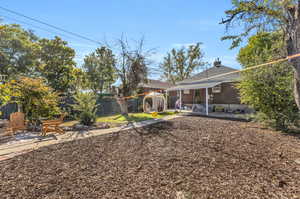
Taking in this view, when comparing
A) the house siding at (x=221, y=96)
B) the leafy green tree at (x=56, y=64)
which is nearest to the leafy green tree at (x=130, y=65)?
the leafy green tree at (x=56, y=64)

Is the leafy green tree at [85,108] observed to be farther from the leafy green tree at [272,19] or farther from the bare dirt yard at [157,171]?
the leafy green tree at [272,19]

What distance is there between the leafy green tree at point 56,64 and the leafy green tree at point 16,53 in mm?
1007

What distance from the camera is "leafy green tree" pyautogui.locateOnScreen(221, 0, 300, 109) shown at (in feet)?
14.8

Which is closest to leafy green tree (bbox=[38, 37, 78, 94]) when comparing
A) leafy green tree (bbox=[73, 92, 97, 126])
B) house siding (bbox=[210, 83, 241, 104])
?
leafy green tree (bbox=[73, 92, 97, 126])

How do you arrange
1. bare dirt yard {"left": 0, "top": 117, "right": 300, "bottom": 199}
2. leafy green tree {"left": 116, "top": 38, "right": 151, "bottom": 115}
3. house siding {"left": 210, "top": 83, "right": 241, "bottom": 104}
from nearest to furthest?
bare dirt yard {"left": 0, "top": 117, "right": 300, "bottom": 199} < leafy green tree {"left": 116, "top": 38, "right": 151, "bottom": 115} < house siding {"left": 210, "top": 83, "right": 241, "bottom": 104}

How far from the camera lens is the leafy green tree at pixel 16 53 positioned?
15.0m

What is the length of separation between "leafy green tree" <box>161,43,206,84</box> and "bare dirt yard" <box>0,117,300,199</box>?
2655 cm

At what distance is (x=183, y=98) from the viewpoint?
1861 cm

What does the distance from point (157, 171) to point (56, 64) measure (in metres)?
18.4

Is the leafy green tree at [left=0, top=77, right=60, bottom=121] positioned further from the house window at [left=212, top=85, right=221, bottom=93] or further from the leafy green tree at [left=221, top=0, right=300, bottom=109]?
the house window at [left=212, top=85, right=221, bottom=93]

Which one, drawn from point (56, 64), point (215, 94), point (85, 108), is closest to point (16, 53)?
point (56, 64)

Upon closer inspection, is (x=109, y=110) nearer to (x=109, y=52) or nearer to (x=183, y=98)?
(x=109, y=52)

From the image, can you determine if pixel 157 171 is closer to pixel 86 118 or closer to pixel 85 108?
pixel 86 118

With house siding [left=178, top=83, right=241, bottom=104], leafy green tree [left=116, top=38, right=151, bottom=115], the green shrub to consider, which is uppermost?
leafy green tree [left=116, top=38, right=151, bottom=115]
